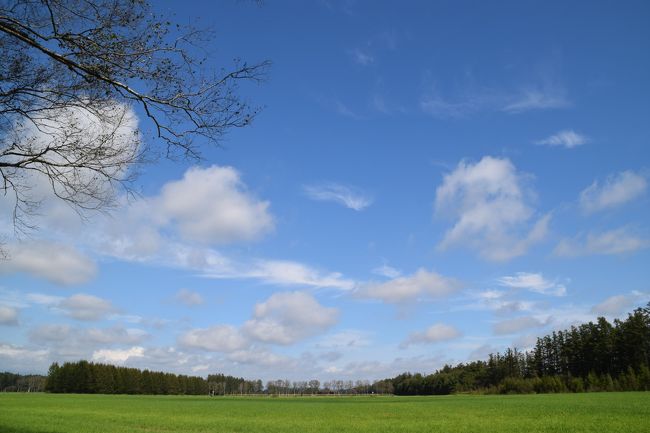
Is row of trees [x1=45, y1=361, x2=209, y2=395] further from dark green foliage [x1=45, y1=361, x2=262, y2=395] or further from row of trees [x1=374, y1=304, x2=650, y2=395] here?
row of trees [x1=374, y1=304, x2=650, y2=395]

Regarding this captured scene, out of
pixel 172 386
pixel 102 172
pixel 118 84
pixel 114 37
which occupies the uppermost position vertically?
pixel 114 37

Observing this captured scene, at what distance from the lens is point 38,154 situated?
7.38m

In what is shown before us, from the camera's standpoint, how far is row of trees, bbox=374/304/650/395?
89.6 metres

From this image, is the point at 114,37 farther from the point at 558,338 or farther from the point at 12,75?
the point at 558,338

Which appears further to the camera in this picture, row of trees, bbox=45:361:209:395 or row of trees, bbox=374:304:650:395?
row of trees, bbox=45:361:209:395

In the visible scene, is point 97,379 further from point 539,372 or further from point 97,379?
point 539,372

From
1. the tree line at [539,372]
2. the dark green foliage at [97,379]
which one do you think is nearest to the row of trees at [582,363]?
the tree line at [539,372]

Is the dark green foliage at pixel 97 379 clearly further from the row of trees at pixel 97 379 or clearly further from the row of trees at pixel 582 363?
the row of trees at pixel 582 363

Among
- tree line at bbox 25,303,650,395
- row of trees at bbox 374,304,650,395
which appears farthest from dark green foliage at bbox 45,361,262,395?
row of trees at bbox 374,304,650,395

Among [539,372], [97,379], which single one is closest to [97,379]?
[97,379]

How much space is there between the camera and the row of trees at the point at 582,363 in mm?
89625

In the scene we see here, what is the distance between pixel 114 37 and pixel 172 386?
182 meters

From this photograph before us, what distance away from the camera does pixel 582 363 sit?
105 meters

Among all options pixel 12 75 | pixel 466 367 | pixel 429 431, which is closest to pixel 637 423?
pixel 429 431
